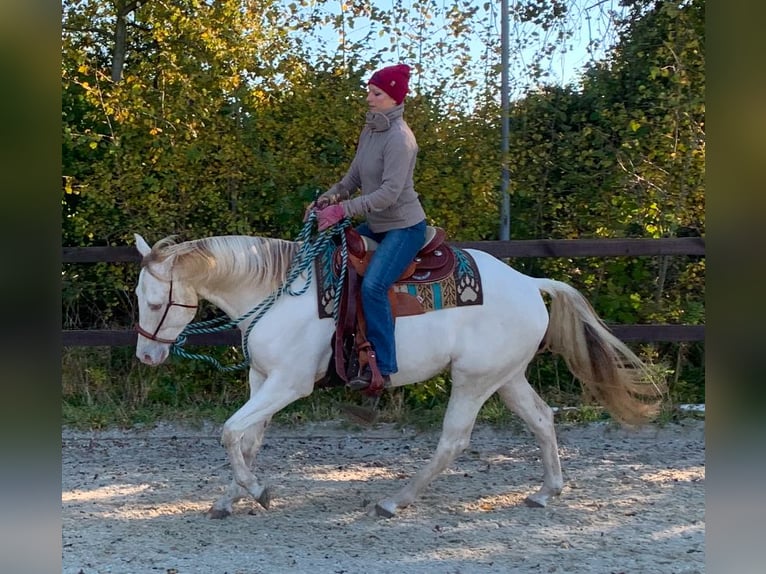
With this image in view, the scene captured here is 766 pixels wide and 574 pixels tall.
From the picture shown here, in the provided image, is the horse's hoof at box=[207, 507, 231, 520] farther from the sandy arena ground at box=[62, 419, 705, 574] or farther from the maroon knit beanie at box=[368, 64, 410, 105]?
the maroon knit beanie at box=[368, 64, 410, 105]

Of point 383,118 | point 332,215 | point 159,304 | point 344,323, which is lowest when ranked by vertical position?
point 344,323

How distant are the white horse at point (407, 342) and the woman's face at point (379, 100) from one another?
96 cm

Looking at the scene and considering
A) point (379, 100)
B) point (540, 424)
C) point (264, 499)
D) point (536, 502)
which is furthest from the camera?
point (540, 424)

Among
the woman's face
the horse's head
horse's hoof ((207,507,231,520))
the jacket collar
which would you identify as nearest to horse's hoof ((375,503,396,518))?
horse's hoof ((207,507,231,520))

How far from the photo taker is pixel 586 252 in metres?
6.02

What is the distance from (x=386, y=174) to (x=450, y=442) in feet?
5.39

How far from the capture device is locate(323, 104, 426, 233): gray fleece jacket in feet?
12.8

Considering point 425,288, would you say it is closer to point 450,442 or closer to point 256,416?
point 450,442

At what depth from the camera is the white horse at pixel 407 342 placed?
13.0 feet

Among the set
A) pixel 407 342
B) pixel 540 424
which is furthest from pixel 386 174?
pixel 540 424

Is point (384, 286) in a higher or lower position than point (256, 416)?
higher

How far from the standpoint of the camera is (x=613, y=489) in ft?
15.5
